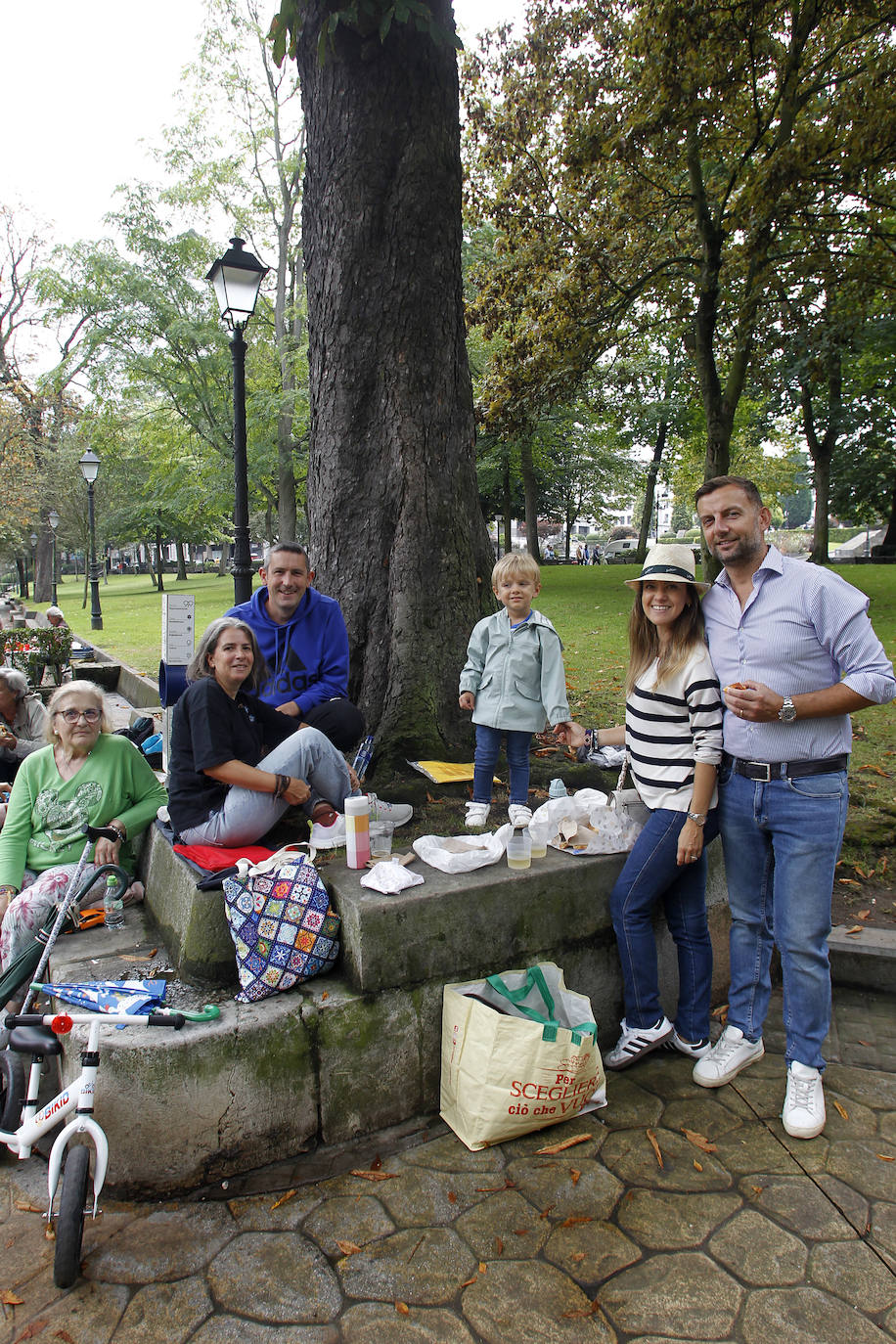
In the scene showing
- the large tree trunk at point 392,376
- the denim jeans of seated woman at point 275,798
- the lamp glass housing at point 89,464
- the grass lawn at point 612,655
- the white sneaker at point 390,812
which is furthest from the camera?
the lamp glass housing at point 89,464

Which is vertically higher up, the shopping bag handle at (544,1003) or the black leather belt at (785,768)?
the black leather belt at (785,768)

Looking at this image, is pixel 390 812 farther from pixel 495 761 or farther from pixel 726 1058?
pixel 726 1058

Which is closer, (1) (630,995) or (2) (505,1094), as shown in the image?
(2) (505,1094)

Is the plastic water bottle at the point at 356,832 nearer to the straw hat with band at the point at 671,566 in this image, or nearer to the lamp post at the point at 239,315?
the straw hat with band at the point at 671,566

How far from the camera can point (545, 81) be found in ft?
33.3

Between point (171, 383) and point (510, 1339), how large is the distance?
24.2 meters

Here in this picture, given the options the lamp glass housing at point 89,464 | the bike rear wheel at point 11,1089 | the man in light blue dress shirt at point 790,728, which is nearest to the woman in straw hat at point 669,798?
the man in light blue dress shirt at point 790,728

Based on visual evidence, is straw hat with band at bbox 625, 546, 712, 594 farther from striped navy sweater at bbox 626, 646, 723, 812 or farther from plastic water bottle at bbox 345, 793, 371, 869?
plastic water bottle at bbox 345, 793, 371, 869

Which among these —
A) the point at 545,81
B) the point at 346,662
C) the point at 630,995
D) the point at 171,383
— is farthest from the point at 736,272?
the point at 171,383

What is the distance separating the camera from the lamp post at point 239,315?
7.56m

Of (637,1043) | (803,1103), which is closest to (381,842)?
(637,1043)

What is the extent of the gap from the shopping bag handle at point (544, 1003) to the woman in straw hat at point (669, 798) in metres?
0.37

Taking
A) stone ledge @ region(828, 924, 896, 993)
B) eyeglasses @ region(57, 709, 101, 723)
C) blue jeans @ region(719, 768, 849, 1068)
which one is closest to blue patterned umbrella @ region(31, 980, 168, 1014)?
eyeglasses @ region(57, 709, 101, 723)

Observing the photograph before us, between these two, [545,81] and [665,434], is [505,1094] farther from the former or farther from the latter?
[665,434]
